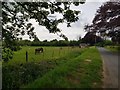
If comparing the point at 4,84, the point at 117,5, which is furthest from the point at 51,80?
the point at 117,5

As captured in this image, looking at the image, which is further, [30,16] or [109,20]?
[109,20]

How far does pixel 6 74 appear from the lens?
14039mm

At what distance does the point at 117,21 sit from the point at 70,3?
96.9 feet

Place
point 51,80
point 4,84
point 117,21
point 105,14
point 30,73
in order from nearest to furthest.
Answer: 1. point 51,80
2. point 4,84
3. point 30,73
4. point 117,21
5. point 105,14

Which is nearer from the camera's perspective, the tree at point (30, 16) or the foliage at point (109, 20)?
the tree at point (30, 16)

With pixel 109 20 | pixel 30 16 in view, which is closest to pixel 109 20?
pixel 109 20

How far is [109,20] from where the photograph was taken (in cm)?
4591

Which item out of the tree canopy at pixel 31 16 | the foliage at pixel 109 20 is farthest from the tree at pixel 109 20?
the tree canopy at pixel 31 16

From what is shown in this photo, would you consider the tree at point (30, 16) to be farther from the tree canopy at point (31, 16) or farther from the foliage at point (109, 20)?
the foliage at point (109, 20)

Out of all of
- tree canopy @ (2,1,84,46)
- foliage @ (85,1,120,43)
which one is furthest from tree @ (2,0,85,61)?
foliage @ (85,1,120,43)

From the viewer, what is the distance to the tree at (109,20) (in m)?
44.4

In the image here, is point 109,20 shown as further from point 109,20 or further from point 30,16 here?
point 30,16

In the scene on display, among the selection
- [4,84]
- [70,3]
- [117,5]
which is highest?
[117,5]

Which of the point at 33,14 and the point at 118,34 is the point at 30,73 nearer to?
the point at 33,14
